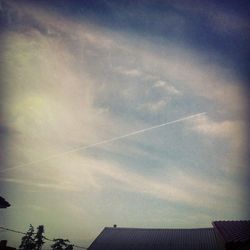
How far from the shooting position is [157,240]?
29.6 m

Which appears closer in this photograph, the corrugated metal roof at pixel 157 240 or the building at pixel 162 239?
the building at pixel 162 239

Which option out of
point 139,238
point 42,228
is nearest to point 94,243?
point 139,238

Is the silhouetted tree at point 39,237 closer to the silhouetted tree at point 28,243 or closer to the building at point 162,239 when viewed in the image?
the silhouetted tree at point 28,243

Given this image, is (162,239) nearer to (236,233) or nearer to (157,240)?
(157,240)

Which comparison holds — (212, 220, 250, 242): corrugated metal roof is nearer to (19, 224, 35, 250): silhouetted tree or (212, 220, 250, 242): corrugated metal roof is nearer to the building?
the building

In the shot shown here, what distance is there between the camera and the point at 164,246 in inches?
1101

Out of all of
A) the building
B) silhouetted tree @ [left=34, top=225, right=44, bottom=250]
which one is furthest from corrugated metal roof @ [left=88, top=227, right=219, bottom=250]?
silhouetted tree @ [left=34, top=225, right=44, bottom=250]

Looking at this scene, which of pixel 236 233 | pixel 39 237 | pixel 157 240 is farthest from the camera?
pixel 39 237

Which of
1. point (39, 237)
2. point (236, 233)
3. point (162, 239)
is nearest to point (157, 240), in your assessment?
point (162, 239)

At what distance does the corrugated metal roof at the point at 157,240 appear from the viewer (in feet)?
89.8

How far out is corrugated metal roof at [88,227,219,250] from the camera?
89.8 ft

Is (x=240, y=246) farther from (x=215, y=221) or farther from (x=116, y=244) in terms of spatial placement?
(x=116, y=244)

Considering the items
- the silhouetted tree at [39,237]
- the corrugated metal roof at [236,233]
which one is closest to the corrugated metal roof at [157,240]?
the corrugated metal roof at [236,233]

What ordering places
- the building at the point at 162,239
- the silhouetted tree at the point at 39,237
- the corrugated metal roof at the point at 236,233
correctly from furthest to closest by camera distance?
the silhouetted tree at the point at 39,237
the building at the point at 162,239
the corrugated metal roof at the point at 236,233
